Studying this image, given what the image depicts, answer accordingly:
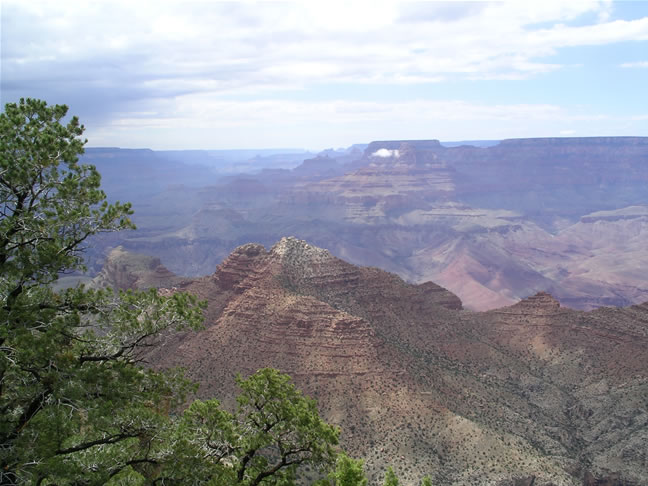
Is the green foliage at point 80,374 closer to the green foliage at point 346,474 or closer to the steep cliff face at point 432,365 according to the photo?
the green foliage at point 346,474

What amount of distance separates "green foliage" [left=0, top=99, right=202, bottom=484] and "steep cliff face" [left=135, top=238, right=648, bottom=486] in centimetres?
3443

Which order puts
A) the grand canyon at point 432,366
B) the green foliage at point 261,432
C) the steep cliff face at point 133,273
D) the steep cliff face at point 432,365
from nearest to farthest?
the green foliage at point 261,432 → the grand canyon at point 432,366 → the steep cliff face at point 432,365 → the steep cliff face at point 133,273

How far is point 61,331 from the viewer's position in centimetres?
1700

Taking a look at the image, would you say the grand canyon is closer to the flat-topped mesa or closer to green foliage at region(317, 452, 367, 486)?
the flat-topped mesa

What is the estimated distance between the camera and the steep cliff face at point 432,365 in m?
52.5

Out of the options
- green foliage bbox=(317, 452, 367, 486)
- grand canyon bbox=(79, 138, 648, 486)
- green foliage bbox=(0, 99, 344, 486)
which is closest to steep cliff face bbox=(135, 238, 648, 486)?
grand canyon bbox=(79, 138, 648, 486)

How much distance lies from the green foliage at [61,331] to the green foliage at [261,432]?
1.60 m

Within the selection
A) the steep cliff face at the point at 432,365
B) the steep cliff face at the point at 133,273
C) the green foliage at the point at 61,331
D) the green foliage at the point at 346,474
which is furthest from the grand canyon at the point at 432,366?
the green foliage at the point at 61,331

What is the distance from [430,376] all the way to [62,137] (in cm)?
5284

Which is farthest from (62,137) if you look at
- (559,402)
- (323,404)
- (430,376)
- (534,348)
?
(534,348)

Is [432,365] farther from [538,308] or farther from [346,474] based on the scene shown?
[346,474]

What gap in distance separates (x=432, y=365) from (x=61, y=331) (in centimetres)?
5555

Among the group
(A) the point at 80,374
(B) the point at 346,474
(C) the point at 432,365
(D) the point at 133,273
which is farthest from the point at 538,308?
(D) the point at 133,273

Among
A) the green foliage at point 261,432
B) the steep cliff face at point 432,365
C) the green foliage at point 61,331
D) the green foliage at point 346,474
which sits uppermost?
the green foliage at point 61,331
